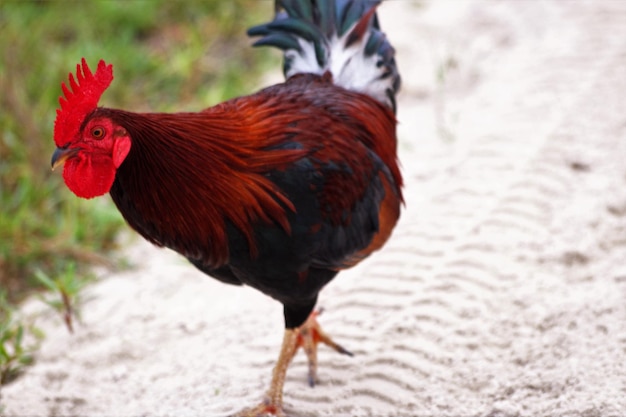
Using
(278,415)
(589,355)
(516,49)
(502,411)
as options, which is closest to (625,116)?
(516,49)

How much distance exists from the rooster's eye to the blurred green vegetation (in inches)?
80.8

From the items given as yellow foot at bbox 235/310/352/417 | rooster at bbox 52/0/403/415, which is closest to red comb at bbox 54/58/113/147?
rooster at bbox 52/0/403/415

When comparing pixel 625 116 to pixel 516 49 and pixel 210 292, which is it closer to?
pixel 516 49

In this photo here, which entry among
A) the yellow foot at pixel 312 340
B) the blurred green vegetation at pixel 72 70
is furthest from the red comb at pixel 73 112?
the blurred green vegetation at pixel 72 70

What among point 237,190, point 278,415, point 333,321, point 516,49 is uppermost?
point 516,49

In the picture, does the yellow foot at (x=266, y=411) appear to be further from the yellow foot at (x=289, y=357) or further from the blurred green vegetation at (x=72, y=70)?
the blurred green vegetation at (x=72, y=70)

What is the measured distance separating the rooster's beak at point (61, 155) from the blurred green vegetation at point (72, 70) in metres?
2.00

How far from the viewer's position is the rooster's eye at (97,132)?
2982 mm

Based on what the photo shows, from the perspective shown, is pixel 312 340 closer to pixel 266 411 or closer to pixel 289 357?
pixel 289 357

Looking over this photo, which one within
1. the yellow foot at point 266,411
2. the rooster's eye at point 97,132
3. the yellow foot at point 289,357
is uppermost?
the rooster's eye at point 97,132

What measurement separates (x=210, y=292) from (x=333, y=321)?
3.04ft

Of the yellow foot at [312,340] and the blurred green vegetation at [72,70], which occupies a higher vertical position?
the blurred green vegetation at [72,70]

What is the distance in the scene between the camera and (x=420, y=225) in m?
5.09

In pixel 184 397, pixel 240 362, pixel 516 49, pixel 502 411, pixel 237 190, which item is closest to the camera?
pixel 237 190
